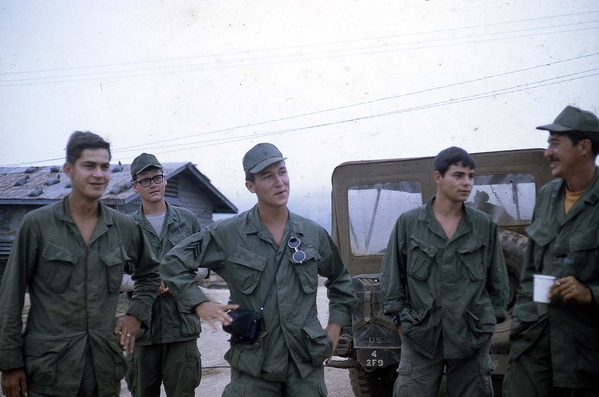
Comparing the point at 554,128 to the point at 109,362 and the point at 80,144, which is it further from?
the point at 109,362

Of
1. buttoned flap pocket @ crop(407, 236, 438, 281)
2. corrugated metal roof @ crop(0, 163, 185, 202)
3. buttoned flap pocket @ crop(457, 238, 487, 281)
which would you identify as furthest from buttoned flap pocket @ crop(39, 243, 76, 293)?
corrugated metal roof @ crop(0, 163, 185, 202)

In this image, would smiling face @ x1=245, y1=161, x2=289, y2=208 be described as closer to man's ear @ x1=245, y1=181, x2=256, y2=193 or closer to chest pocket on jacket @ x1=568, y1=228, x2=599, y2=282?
man's ear @ x1=245, y1=181, x2=256, y2=193

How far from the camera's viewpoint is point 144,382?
5020 mm

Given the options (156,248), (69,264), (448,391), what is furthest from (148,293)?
(448,391)

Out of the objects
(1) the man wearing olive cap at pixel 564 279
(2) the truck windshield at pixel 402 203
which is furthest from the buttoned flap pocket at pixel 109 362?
(2) the truck windshield at pixel 402 203

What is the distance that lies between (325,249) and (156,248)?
1.97 metres

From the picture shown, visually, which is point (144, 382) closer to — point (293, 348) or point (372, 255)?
point (293, 348)

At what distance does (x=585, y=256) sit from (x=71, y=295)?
298 cm

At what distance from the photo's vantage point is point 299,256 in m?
3.60

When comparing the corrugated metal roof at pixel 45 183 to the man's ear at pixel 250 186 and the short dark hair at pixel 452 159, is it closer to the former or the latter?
the man's ear at pixel 250 186

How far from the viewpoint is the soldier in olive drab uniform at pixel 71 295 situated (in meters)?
3.43

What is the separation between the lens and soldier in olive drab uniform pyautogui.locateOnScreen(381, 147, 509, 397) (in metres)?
3.97

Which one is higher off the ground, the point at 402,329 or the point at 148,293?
the point at 148,293

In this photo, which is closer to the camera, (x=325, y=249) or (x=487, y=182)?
(x=325, y=249)
